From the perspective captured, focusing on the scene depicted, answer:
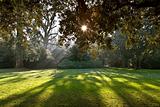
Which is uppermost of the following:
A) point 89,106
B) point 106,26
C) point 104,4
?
point 104,4

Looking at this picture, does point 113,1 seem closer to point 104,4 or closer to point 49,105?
point 104,4

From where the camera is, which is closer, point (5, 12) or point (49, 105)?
point (49, 105)

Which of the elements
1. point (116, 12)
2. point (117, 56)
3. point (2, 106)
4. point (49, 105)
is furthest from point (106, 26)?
point (117, 56)

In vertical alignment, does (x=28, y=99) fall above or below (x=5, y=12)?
below

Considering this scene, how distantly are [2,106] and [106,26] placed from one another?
499cm

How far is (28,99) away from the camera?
1256 cm

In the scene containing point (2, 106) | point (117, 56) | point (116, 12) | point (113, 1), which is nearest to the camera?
point (2, 106)

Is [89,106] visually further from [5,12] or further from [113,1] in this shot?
[5,12]

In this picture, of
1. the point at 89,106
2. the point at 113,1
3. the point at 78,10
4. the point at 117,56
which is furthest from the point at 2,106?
the point at 117,56

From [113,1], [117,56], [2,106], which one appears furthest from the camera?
[117,56]

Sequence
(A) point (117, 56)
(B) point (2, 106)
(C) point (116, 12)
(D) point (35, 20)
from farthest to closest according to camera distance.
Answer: (A) point (117, 56) → (D) point (35, 20) → (C) point (116, 12) → (B) point (2, 106)

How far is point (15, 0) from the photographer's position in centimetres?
1174

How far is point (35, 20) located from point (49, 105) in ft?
15.4

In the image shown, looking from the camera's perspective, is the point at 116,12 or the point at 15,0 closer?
the point at 15,0
